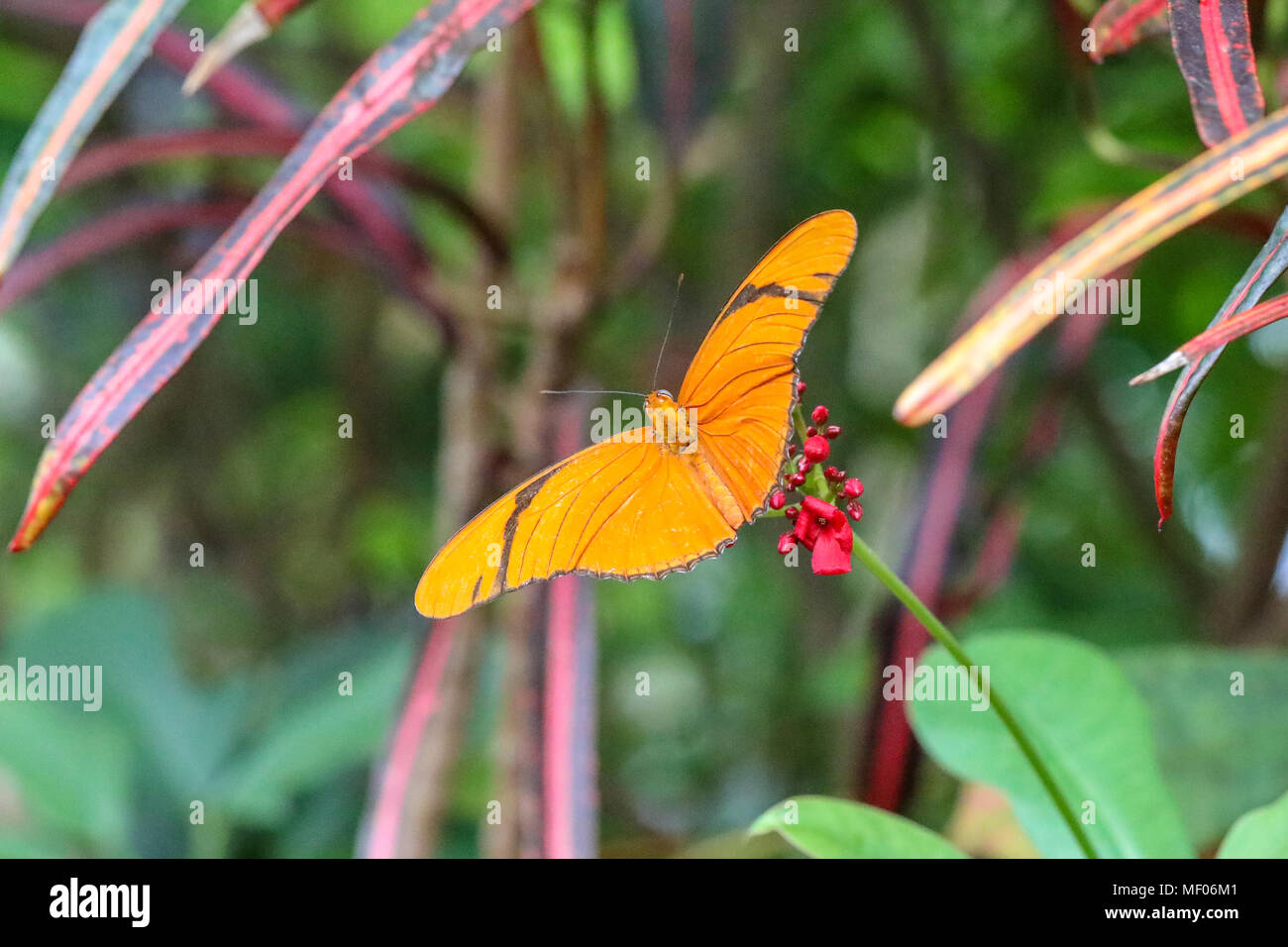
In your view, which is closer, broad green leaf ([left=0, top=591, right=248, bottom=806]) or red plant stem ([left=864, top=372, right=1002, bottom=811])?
red plant stem ([left=864, top=372, right=1002, bottom=811])

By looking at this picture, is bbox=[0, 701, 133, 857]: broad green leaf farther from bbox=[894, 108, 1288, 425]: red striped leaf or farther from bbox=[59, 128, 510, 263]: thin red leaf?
bbox=[894, 108, 1288, 425]: red striped leaf

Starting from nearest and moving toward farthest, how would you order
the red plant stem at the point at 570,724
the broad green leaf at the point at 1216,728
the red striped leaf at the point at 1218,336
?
the red striped leaf at the point at 1218,336 → the red plant stem at the point at 570,724 → the broad green leaf at the point at 1216,728

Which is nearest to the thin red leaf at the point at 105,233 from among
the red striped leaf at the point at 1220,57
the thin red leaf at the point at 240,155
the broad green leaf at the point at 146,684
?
the thin red leaf at the point at 240,155

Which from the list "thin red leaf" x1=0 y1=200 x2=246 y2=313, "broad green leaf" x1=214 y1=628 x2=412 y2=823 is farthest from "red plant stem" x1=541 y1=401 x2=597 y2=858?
"thin red leaf" x1=0 y1=200 x2=246 y2=313

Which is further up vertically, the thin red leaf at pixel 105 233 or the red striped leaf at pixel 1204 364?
the thin red leaf at pixel 105 233

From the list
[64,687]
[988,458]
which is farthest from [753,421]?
[64,687]

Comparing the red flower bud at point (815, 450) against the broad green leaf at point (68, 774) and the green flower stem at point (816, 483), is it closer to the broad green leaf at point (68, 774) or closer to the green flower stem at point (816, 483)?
the green flower stem at point (816, 483)

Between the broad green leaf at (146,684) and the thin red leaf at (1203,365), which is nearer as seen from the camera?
the thin red leaf at (1203,365)
